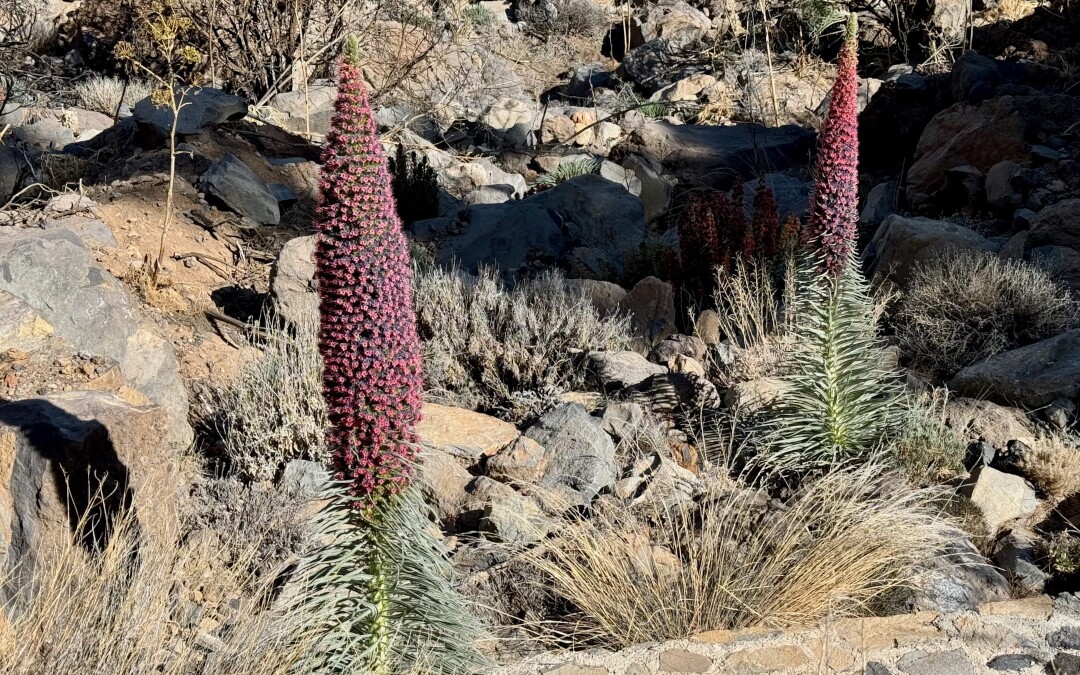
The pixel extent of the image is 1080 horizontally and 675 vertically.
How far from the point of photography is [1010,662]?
10.2ft

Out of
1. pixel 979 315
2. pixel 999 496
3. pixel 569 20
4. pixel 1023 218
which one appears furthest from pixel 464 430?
pixel 569 20

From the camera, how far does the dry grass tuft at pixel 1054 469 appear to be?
14.6ft

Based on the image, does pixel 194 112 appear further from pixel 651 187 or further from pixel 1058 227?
pixel 1058 227

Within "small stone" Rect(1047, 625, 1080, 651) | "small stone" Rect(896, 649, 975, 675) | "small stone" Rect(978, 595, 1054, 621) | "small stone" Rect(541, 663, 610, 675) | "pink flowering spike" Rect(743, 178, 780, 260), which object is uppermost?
"pink flowering spike" Rect(743, 178, 780, 260)

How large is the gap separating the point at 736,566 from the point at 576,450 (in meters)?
1.15

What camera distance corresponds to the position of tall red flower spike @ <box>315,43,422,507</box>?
2.49m

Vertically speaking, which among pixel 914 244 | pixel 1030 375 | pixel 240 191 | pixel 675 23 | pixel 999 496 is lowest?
pixel 999 496

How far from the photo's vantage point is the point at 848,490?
4.00m

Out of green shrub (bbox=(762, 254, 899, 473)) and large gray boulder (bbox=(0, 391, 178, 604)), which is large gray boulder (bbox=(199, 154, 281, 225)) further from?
green shrub (bbox=(762, 254, 899, 473))

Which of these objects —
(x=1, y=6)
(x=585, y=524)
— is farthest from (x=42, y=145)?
(x=585, y=524)

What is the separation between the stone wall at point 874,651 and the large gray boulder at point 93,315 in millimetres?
2389

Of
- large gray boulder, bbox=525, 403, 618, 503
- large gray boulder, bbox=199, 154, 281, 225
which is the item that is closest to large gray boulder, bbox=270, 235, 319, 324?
large gray boulder, bbox=199, 154, 281, 225

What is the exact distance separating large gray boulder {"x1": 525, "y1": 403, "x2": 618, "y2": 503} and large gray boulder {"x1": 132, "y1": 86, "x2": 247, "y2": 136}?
455cm

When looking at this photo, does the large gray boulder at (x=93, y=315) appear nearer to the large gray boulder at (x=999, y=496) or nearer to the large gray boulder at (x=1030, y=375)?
the large gray boulder at (x=999, y=496)
